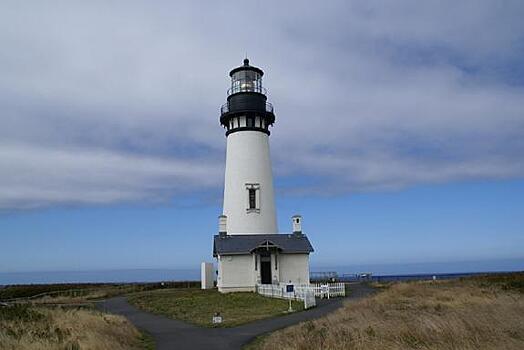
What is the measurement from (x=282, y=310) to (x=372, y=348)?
453 inches

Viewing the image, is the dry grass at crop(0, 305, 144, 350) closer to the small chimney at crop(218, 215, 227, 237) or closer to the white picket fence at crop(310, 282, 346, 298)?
the white picket fence at crop(310, 282, 346, 298)

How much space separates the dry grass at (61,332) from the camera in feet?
34.6

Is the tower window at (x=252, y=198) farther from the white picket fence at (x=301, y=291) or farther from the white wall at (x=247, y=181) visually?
the white picket fence at (x=301, y=291)

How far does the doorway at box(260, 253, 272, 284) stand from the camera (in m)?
33.2

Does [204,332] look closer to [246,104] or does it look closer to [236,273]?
[236,273]

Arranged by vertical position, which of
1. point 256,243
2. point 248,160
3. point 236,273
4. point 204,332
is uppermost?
point 248,160

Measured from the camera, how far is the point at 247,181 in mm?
35062

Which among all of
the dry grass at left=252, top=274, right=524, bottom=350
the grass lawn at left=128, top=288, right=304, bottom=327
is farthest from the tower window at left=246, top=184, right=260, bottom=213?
the dry grass at left=252, top=274, right=524, bottom=350

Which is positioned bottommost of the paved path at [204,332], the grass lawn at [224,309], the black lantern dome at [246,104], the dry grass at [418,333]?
the paved path at [204,332]

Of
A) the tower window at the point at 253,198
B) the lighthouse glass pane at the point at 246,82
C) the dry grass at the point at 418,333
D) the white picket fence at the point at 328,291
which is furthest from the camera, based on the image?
the lighthouse glass pane at the point at 246,82

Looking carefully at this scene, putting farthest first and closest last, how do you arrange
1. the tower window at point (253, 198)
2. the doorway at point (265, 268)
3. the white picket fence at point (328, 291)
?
the tower window at point (253, 198) < the doorway at point (265, 268) < the white picket fence at point (328, 291)

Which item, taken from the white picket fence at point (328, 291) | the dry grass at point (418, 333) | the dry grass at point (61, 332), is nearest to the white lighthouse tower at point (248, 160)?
the white picket fence at point (328, 291)

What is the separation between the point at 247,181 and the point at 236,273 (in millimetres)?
6544

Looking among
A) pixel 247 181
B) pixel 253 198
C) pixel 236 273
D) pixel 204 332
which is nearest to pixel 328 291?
pixel 236 273
